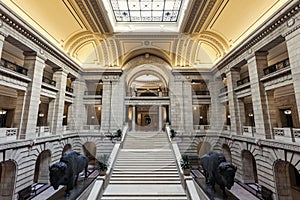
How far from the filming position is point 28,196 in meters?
9.52

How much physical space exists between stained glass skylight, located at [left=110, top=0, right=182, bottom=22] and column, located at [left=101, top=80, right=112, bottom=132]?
6457 millimetres

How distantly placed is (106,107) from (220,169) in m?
12.2

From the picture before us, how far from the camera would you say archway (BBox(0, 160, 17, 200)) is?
8758 millimetres

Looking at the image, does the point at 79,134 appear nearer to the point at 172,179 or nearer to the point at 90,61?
the point at 90,61

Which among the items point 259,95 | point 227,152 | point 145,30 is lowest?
point 227,152

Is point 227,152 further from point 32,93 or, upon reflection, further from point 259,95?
point 32,93

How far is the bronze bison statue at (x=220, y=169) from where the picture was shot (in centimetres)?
787

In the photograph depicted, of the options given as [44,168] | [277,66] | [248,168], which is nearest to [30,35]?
[44,168]

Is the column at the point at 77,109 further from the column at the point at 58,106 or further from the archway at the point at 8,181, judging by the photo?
the archway at the point at 8,181

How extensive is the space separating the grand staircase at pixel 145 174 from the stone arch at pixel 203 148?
4909 millimetres

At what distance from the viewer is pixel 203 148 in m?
17.2

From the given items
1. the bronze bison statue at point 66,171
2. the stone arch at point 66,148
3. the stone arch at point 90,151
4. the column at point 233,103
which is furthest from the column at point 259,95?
the stone arch at point 90,151

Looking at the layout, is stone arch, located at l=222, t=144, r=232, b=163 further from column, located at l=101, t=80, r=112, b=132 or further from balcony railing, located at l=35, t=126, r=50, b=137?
balcony railing, located at l=35, t=126, r=50, b=137

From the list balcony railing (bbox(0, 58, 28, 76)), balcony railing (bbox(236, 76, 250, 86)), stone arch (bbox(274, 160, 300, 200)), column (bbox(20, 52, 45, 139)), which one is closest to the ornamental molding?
column (bbox(20, 52, 45, 139))
